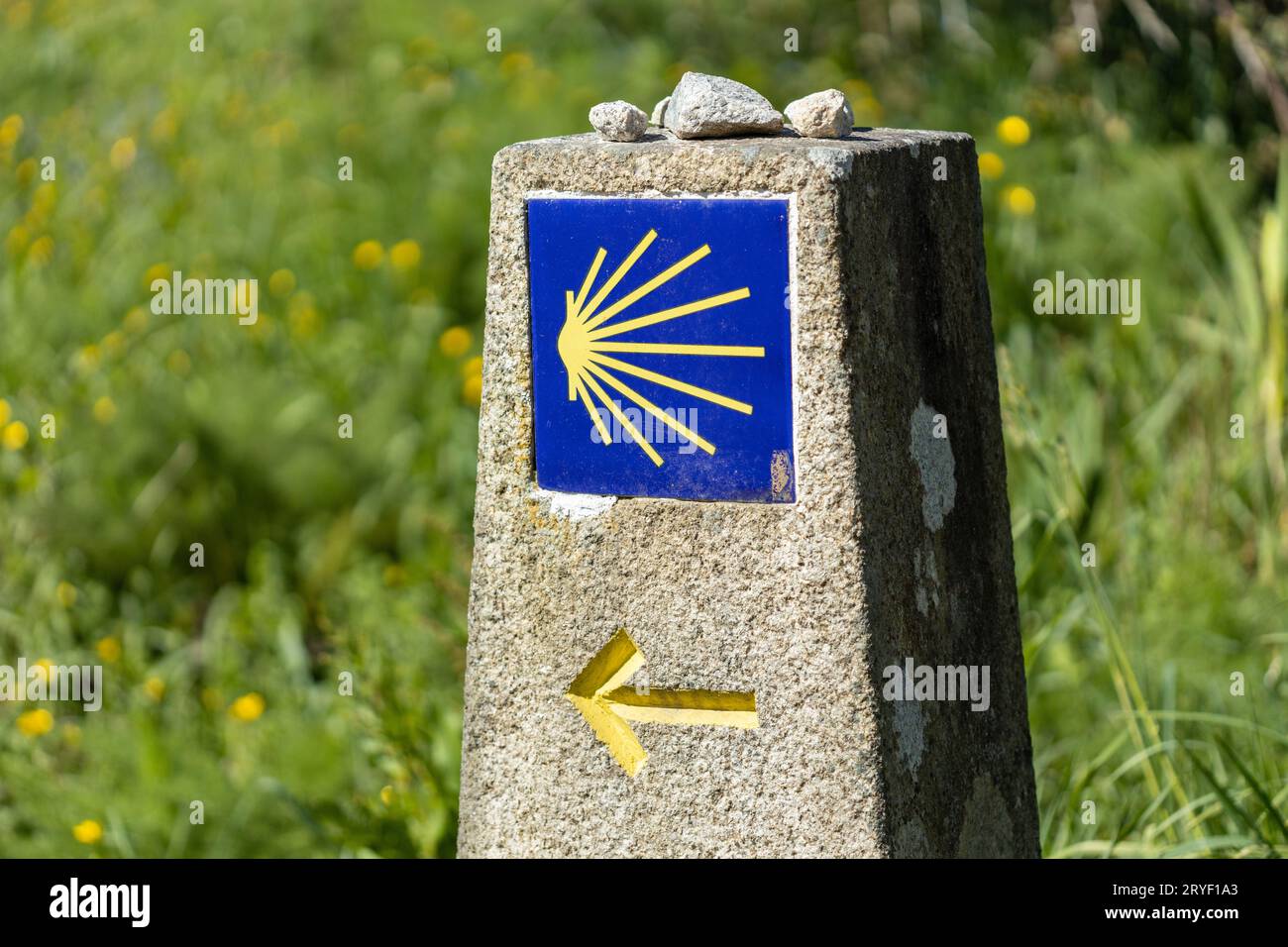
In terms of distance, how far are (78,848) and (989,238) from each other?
2.53m

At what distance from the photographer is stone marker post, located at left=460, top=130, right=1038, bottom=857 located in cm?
185

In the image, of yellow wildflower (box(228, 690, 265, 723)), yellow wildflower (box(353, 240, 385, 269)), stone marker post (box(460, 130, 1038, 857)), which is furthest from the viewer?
yellow wildflower (box(353, 240, 385, 269))

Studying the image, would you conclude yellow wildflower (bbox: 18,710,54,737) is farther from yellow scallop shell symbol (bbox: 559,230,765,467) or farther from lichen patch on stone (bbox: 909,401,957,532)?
lichen patch on stone (bbox: 909,401,957,532)

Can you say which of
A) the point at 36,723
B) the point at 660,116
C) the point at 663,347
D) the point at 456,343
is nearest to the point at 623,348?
the point at 663,347

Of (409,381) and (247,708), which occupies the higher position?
(409,381)

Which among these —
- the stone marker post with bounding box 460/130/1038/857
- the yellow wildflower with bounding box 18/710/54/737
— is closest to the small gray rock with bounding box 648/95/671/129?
the stone marker post with bounding box 460/130/1038/857

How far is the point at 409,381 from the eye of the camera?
12.9 ft

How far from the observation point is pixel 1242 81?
15.3 ft

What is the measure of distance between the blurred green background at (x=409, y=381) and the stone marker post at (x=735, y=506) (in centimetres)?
45

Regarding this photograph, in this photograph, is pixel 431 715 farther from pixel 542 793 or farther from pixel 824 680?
pixel 824 680

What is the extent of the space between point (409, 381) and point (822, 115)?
2.19 meters

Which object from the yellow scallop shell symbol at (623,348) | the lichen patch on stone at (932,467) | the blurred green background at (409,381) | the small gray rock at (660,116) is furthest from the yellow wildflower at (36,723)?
the lichen patch on stone at (932,467)

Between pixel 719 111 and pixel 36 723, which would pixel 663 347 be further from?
pixel 36 723
